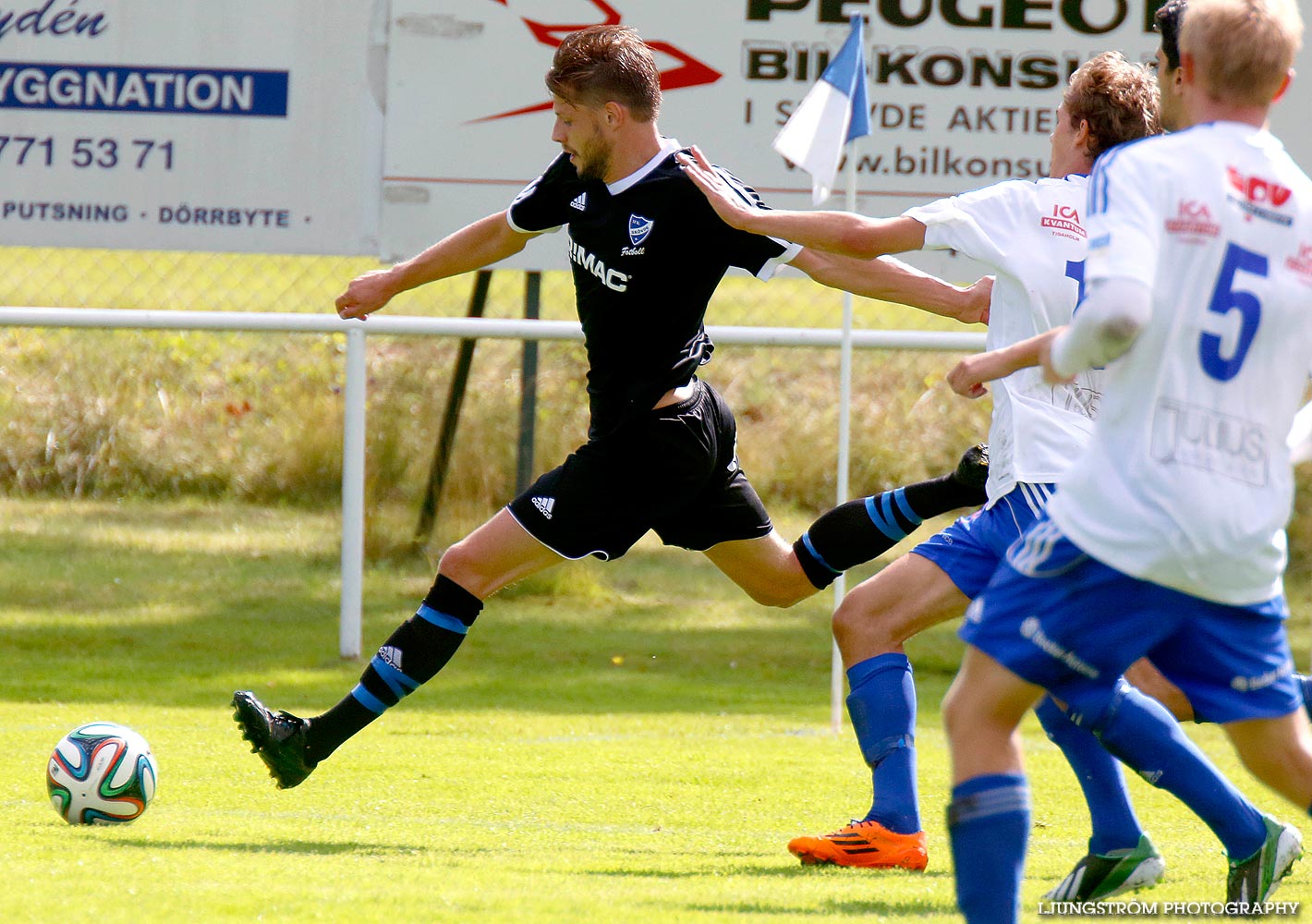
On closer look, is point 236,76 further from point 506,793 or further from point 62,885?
point 62,885

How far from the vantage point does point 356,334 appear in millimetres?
7809

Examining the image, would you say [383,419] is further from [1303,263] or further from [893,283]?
[1303,263]

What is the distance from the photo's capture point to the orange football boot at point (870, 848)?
13.8 feet

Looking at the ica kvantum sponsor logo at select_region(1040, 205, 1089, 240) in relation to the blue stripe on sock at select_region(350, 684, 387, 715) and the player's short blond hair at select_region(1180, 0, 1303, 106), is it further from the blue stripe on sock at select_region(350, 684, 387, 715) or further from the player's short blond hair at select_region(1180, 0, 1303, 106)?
the blue stripe on sock at select_region(350, 684, 387, 715)

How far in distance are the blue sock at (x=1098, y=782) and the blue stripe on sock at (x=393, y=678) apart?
73.0 inches

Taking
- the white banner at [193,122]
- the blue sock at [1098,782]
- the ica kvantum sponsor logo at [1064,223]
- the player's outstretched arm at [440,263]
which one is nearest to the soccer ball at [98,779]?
the player's outstretched arm at [440,263]

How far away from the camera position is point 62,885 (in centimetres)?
359

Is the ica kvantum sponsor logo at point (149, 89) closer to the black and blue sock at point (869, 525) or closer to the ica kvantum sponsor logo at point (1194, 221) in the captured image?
the black and blue sock at point (869, 525)

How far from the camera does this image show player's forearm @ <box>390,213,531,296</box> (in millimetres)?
4996

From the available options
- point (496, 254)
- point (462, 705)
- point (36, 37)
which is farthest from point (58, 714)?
point (36, 37)

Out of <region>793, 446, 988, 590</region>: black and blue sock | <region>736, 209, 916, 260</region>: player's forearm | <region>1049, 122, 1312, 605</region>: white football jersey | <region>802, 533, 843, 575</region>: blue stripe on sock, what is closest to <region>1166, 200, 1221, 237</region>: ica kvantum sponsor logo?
<region>1049, 122, 1312, 605</region>: white football jersey

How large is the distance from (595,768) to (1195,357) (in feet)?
12.3

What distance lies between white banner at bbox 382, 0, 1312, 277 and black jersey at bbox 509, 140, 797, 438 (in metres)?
3.80

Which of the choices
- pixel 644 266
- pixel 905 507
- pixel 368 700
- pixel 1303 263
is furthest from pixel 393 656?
pixel 1303 263
